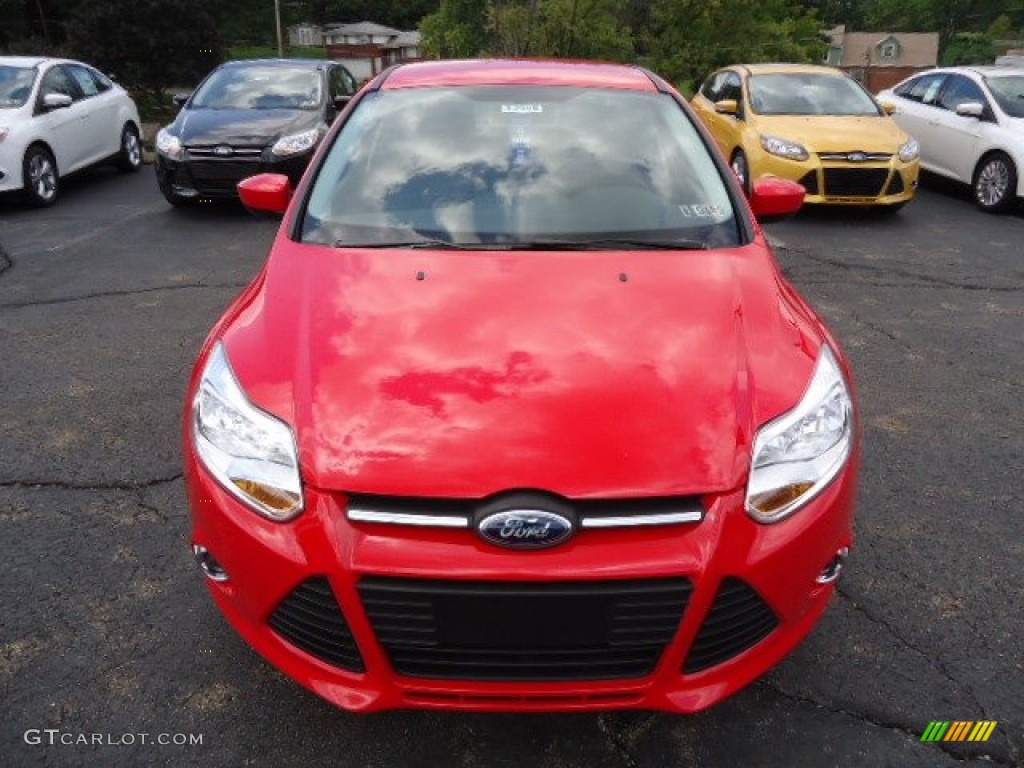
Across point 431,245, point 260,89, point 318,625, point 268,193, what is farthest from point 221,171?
point 318,625

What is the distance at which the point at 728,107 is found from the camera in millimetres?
9312

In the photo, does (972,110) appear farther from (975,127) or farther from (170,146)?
(170,146)

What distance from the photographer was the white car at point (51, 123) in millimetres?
8578

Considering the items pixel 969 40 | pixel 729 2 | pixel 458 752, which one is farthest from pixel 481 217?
pixel 969 40

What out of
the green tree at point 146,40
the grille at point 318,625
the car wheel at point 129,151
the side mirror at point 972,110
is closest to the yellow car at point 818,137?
the side mirror at point 972,110

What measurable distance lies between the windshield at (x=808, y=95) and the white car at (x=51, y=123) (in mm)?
7594

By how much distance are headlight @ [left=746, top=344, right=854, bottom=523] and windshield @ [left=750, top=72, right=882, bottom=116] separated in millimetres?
7663

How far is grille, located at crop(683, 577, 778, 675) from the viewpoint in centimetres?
185

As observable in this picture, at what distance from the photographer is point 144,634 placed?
2.58 m

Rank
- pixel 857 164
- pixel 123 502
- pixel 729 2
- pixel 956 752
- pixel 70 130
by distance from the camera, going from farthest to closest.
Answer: pixel 729 2
pixel 70 130
pixel 857 164
pixel 123 502
pixel 956 752

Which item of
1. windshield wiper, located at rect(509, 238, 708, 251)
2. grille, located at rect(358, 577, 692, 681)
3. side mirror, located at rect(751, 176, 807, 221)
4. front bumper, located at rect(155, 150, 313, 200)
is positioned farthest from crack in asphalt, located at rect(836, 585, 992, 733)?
front bumper, located at rect(155, 150, 313, 200)

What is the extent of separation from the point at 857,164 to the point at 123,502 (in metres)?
7.35

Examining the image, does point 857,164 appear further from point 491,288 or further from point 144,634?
point 144,634

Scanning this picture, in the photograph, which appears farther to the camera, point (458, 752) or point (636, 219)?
point (636, 219)
